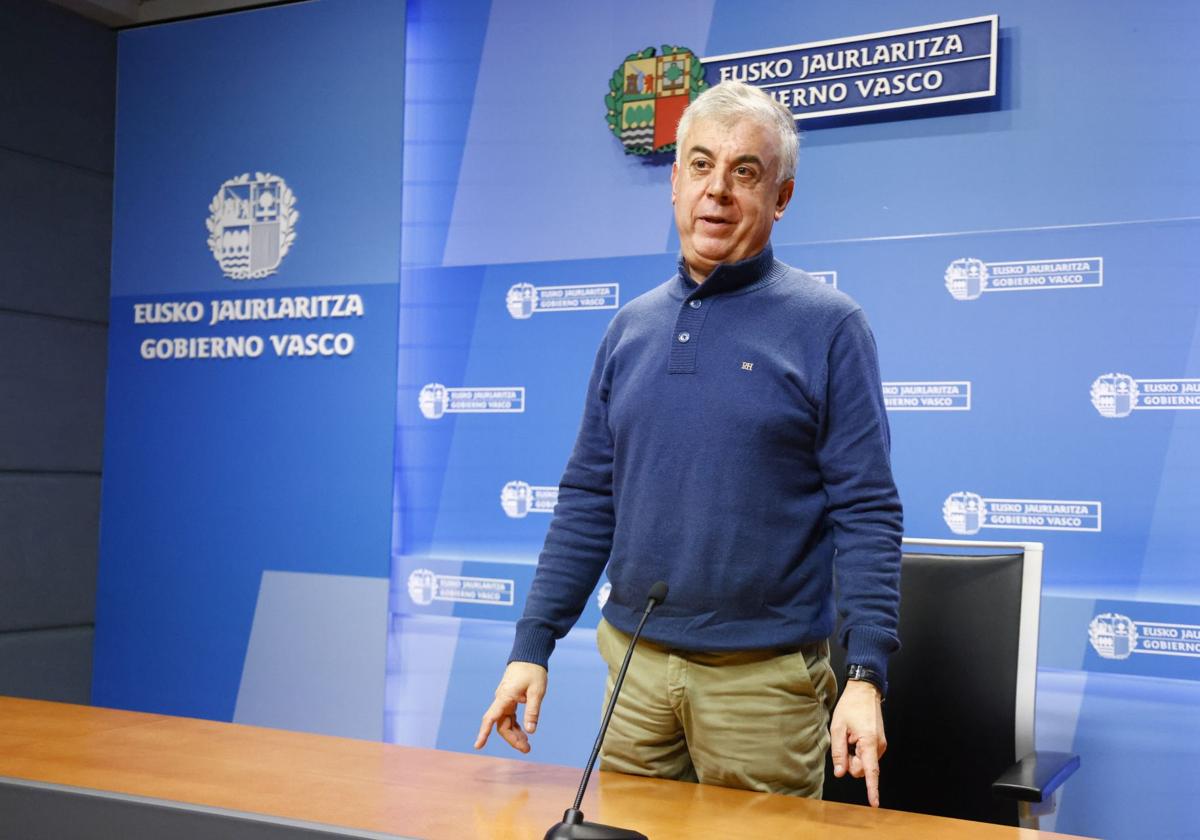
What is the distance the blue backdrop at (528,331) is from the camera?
283 centimetres

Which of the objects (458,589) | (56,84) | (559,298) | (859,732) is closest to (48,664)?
(458,589)

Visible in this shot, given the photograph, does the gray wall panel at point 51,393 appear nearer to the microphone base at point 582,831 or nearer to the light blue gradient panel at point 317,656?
the light blue gradient panel at point 317,656

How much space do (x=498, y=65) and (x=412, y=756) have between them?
107 inches

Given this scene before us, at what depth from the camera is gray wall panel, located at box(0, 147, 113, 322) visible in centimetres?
399

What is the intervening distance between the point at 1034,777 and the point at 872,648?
518 millimetres

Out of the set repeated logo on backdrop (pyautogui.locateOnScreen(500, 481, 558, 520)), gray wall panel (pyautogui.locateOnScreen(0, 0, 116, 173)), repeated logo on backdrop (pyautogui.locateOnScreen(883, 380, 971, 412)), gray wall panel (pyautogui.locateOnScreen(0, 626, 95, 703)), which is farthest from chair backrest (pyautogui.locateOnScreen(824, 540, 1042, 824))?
gray wall panel (pyautogui.locateOnScreen(0, 0, 116, 173))

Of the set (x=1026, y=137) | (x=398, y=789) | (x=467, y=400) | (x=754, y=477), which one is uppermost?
(x=1026, y=137)

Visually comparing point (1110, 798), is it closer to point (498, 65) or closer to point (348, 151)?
point (498, 65)

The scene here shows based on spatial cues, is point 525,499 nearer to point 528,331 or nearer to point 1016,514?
point 528,331

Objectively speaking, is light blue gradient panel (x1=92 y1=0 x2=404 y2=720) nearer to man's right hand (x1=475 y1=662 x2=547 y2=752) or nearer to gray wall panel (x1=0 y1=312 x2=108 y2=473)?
gray wall panel (x1=0 y1=312 x2=108 y2=473)

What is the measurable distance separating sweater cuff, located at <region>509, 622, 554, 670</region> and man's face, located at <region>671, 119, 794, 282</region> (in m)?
0.55

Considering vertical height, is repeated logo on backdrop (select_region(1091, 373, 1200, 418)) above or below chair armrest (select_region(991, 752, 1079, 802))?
above

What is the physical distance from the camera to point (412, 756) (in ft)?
4.79

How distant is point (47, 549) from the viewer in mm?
4094
